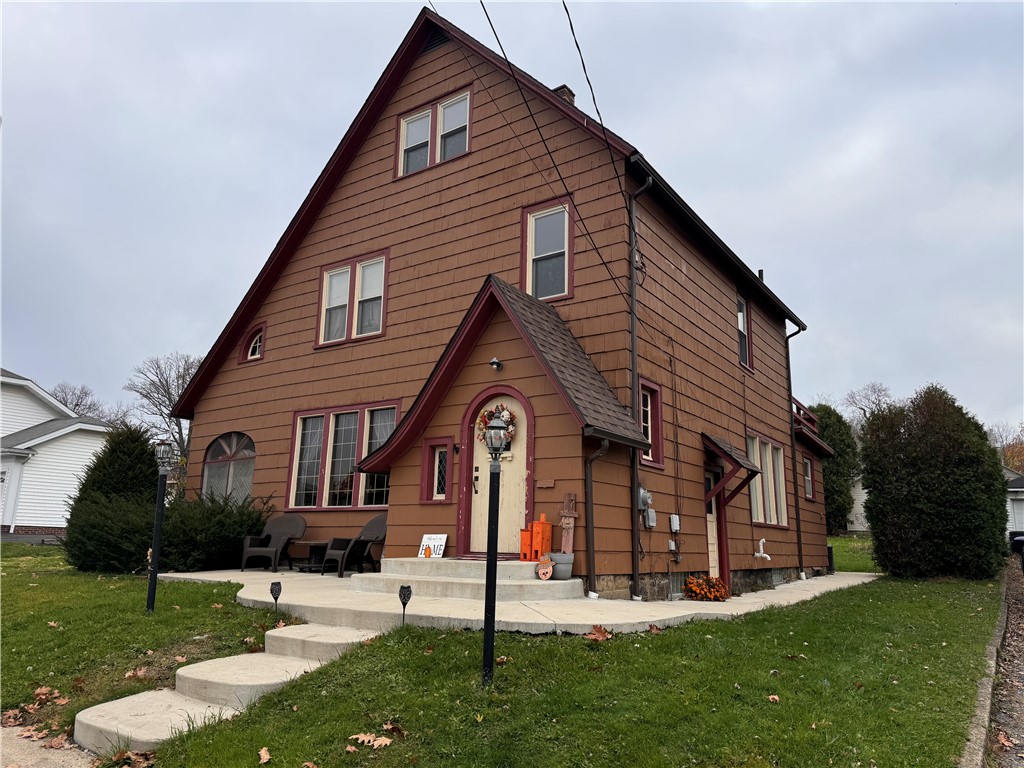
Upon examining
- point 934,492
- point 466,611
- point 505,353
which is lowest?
point 466,611

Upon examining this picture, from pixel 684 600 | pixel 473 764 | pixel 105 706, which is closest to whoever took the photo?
pixel 473 764

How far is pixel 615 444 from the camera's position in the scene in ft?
30.1

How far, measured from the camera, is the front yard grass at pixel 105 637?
19.4 feet

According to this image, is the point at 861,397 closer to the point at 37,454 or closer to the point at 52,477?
the point at 52,477

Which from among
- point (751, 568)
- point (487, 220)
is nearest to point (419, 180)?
point (487, 220)

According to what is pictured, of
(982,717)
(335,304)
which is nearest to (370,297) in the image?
(335,304)

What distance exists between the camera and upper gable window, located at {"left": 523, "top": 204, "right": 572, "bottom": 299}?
34.5ft

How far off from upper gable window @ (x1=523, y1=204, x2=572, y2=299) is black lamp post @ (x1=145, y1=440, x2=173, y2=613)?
544cm

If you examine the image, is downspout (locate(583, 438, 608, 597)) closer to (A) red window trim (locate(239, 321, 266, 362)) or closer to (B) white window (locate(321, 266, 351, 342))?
(B) white window (locate(321, 266, 351, 342))

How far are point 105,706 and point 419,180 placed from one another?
32.3 ft

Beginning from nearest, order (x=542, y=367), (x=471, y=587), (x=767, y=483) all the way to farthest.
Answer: (x=471, y=587)
(x=542, y=367)
(x=767, y=483)

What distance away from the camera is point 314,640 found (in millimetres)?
6117

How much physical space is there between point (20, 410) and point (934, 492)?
3232 centimetres

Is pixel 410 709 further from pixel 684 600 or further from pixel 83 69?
pixel 83 69
